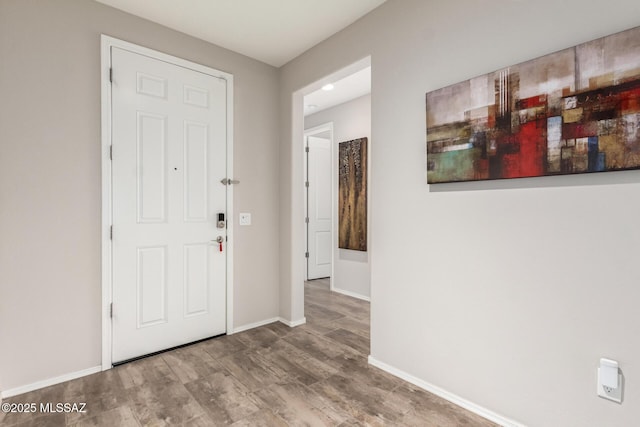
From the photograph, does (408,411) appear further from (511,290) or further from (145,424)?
(145,424)

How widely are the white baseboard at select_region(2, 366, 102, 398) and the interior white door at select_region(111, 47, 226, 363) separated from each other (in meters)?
0.16

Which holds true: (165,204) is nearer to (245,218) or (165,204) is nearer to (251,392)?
(245,218)

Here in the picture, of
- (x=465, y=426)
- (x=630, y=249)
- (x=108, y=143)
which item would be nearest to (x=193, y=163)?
(x=108, y=143)

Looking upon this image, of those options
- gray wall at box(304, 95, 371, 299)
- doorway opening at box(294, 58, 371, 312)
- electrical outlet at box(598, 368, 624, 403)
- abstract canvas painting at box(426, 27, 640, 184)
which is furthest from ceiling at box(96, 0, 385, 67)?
electrical outlet at box(598, 368, 624, 403)

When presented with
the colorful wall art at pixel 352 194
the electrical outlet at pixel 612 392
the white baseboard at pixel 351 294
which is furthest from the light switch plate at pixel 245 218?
the electrical outlet at pixel 612 392

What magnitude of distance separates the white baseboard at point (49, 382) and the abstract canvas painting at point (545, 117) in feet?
9.03

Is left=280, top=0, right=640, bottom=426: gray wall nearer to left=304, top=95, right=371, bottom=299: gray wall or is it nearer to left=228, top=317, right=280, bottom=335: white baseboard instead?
left=228, top=317, right=280, bottom=335: white baseboard

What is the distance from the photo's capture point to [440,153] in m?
1.95

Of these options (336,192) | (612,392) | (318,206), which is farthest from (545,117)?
(318,206)

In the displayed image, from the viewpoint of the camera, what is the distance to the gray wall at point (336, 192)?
13.8ft

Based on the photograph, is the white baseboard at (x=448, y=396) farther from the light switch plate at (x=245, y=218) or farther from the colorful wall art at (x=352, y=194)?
the colorful wall art at (x=352, y=194)

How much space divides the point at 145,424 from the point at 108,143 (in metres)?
1.89

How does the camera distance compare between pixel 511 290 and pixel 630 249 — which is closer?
pixel 630 249

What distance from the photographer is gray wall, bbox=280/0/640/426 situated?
1.39 metres
